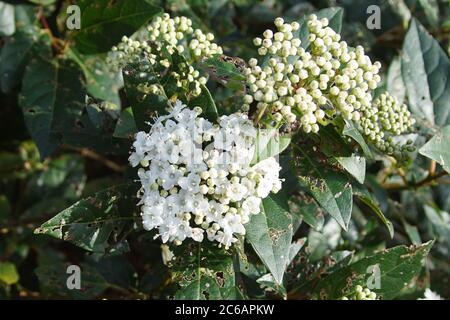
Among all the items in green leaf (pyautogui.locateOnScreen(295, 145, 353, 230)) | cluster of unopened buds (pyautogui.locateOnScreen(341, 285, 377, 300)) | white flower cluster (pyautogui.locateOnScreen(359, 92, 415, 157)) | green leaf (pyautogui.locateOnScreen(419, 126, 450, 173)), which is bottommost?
cluster of unopened buds (pyautogui.locateOnScreen(341, 285, 377, 300))

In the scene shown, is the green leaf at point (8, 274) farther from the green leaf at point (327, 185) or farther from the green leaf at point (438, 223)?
the green leaf at point (438, 223)

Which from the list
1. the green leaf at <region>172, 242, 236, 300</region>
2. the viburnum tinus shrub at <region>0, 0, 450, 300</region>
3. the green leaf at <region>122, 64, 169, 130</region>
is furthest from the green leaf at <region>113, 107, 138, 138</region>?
the green leaf at <region>172, 242, 236, 300</region>

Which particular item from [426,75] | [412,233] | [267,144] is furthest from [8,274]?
[426,75]

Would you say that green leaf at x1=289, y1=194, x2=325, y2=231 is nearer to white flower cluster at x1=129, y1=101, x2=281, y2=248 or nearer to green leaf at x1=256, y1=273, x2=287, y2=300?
green leaf at x1=256, y1=273, x2=287, y2=300

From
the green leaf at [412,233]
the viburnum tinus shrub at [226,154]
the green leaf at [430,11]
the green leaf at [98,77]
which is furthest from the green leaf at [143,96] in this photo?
the green leaf at [430,11]
